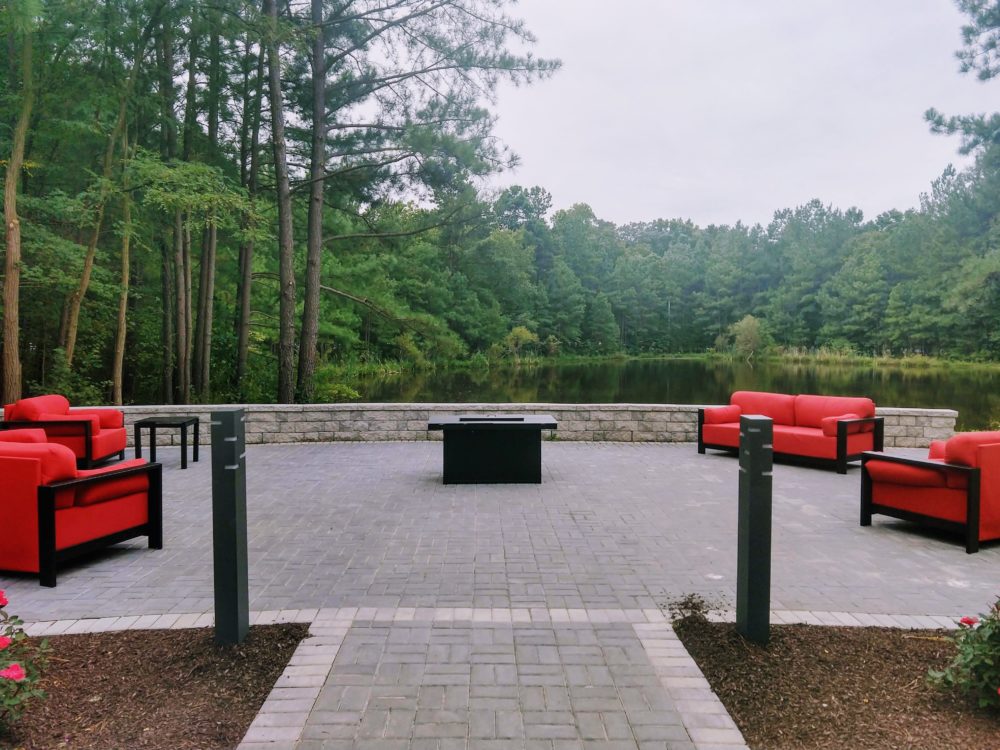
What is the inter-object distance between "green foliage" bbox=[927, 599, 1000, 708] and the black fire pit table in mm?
4458

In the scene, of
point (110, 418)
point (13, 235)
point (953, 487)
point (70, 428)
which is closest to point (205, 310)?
point (13, 235)

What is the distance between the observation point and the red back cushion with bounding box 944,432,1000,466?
4621mm

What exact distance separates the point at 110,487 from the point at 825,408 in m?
7.27

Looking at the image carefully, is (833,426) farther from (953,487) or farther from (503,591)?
(503,591)

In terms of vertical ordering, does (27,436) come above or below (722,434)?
above

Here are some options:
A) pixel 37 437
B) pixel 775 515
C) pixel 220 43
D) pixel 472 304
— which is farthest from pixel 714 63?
pixel 472 304

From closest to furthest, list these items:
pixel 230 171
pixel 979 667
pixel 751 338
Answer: pixel 979 667
pixel 230 171
pixel 751 338

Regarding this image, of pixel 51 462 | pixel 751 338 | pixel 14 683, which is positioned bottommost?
pixel 14 683

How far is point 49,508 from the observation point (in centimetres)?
383

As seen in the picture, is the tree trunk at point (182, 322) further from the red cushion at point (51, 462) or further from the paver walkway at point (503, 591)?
the red cushion at point (51, 462)

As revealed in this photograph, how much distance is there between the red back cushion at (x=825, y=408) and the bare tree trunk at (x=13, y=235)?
448 inches

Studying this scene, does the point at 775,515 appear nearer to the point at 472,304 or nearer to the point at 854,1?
the point at 854,1

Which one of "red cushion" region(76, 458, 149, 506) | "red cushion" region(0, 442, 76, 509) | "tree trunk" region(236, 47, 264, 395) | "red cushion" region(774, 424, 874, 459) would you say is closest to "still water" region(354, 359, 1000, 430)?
"tree trunk" region(236, 47, 264, 395)

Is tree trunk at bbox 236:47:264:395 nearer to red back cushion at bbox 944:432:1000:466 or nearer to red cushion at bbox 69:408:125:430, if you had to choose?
red cushion at bbox 69:408:125:430
